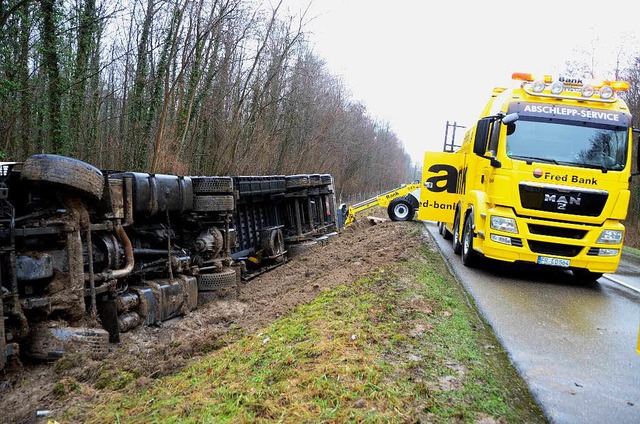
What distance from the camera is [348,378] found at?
321 centimetres

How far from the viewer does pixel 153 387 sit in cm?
374

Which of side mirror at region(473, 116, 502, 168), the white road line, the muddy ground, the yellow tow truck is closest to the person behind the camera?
the muddy ground

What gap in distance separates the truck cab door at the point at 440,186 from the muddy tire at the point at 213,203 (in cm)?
564

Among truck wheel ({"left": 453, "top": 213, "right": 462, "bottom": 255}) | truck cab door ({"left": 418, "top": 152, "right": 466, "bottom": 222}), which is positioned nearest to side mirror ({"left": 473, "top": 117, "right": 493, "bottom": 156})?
truck wheel ({"left": 453, "top": 213, "right": 462, "bottom": 255})

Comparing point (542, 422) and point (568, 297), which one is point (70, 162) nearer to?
point (542, 422)

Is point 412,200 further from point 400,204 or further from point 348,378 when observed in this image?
point 348,378

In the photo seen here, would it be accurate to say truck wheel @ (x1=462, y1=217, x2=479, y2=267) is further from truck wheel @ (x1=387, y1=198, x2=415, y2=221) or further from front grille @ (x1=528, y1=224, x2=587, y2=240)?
truck wheel @ (x1=387, y1=198, x2=415, y2=221)

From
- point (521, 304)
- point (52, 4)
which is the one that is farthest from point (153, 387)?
point (52, 4)

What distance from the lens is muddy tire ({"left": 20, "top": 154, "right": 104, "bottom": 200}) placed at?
450 cm

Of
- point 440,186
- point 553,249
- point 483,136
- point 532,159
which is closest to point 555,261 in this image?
point 553,249

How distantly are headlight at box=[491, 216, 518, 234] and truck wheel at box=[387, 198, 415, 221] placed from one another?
10108 mm

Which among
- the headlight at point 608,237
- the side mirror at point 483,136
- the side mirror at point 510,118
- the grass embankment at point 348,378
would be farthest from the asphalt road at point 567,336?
the side mirror at point 510,118

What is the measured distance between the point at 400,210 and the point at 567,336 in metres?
12.8

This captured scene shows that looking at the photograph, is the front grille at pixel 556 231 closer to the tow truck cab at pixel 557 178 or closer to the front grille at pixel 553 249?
the tow truck cab at pixel 557 178
